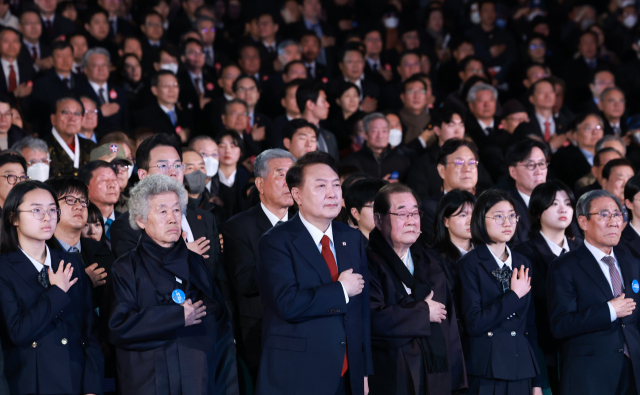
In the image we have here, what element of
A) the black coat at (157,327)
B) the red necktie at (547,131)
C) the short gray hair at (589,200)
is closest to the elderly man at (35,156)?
the black coat at (157,327)

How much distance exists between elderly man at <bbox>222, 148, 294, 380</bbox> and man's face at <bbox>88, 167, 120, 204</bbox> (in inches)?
35.1

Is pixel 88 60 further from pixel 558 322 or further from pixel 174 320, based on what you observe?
pixel 558 322

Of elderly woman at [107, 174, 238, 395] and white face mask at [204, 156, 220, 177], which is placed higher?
white face mask at [204, 156, 220, 177]

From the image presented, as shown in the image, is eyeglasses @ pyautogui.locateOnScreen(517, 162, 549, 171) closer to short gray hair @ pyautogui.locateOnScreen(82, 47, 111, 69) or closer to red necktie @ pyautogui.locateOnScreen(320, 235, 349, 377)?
red necktie @ pyautogui.locateOnScreen(320, 235, 349, 377)

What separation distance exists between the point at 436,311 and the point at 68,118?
157 inches

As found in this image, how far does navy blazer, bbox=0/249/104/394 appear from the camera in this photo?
11.3 ft

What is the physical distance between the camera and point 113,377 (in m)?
Answer: 4.09

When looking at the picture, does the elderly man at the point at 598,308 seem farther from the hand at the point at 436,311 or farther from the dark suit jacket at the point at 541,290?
the hand at the point at 436,311

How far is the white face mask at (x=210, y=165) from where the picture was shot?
234 inches

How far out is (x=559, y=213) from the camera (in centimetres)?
479

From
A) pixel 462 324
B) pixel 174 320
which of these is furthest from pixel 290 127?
pixel 174 320

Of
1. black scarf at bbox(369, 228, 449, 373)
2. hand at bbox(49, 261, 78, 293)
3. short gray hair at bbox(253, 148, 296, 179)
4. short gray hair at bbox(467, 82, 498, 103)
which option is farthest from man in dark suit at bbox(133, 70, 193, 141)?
black scarf at bbox(369, 228, 449, 373)

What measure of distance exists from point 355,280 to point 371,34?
722cm

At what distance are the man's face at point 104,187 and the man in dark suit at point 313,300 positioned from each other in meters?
1.74
